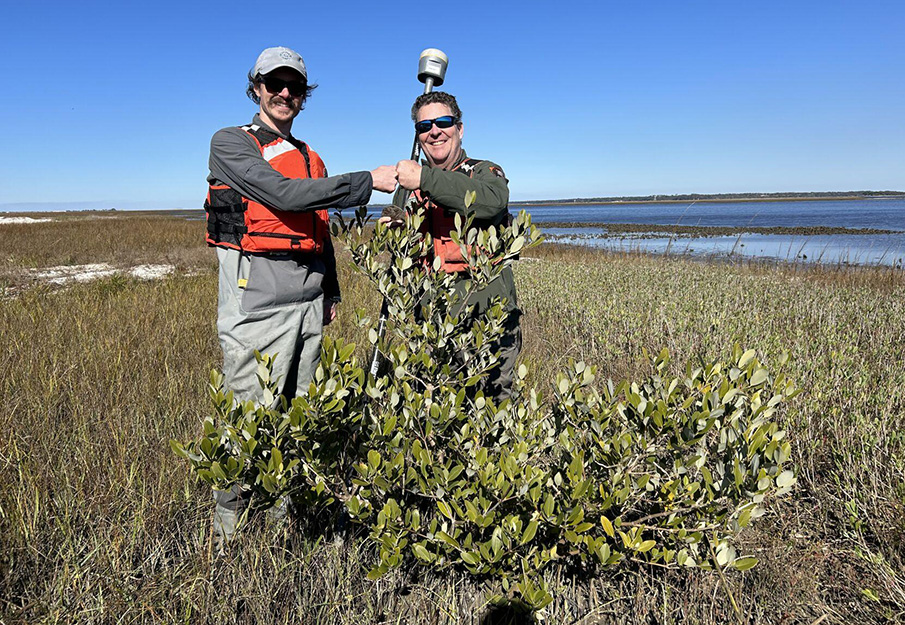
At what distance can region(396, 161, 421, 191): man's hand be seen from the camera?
2.09 meters

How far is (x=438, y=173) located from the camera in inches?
83.0

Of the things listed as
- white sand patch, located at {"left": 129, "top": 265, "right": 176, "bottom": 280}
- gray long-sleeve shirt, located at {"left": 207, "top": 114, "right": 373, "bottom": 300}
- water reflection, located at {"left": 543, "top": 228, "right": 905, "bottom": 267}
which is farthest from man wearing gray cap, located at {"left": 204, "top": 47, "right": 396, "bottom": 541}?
water reflection, located at {"left": 543, "top": 228, "right": 905, "bottom": 267}

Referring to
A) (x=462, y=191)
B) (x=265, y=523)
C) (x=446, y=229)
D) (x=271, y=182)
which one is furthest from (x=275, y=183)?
(x=265, y=523)

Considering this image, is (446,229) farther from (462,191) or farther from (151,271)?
(151,271)

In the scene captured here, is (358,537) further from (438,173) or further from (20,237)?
(20,237)

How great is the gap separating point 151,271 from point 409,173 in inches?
479

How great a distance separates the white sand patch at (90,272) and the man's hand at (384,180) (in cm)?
989

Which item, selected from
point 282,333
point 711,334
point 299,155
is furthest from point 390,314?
point 711,334

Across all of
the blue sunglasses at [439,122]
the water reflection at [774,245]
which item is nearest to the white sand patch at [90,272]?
the blue sunglasses at [439,122]

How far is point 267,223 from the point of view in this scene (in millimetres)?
2283

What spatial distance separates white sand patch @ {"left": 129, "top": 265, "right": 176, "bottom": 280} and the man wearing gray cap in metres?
9.99

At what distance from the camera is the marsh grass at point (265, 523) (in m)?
2.00

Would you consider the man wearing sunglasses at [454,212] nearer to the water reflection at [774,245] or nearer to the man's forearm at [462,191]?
the man's forearm at [462,191]

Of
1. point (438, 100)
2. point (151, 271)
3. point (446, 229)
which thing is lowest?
point (151, 271)
